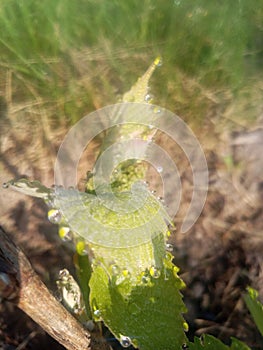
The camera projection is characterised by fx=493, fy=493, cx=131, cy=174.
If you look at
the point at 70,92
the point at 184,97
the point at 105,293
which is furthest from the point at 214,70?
the point at 105,293

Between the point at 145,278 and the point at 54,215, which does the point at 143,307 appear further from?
the point at 54,215

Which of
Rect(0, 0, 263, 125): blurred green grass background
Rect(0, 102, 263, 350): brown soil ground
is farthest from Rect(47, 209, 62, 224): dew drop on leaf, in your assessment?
Rect(0, 0, 263, 125): blurred green grass background

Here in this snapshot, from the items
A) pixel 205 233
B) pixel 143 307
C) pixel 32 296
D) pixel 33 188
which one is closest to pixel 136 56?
pixel 205 233

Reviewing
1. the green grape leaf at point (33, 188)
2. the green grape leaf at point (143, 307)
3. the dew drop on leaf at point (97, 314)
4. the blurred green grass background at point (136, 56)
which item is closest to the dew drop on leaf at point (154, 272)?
the green grape leaf at point (143, 307)

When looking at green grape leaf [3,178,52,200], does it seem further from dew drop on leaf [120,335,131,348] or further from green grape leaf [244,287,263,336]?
green grape leaf [244,287,263,336]

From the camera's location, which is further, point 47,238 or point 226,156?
point 226,156

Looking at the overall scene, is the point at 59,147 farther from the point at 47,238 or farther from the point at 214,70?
the point at 214,70

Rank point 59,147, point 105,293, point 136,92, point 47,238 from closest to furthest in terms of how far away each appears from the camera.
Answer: point 105,293
point 136,92
point 47,238
point 59,147
